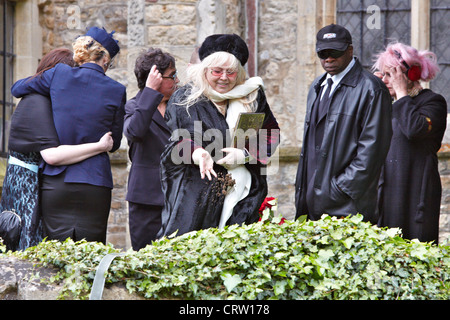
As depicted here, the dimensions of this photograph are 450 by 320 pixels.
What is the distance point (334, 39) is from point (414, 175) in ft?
4.52

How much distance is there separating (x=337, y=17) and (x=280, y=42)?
68 cm

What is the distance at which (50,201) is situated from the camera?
523 centimetres

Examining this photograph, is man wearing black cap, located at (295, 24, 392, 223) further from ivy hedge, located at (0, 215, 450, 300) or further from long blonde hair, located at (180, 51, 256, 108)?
ivy hedge, located at (0, 215, 450, 300)

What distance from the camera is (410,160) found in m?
6.21

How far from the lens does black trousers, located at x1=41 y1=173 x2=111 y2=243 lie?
522 cm

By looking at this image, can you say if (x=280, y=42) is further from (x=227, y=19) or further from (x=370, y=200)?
(x=370, y=200)

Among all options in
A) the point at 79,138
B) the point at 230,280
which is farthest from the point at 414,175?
the point at 230,280

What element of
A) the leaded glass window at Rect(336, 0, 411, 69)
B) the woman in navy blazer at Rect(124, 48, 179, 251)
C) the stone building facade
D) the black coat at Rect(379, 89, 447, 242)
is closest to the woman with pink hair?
the black coat at Rect(379, 89, 447, 242)

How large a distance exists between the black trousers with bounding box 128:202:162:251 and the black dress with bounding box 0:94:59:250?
76cm

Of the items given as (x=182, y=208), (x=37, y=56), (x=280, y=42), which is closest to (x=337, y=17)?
(x=280, y=42)

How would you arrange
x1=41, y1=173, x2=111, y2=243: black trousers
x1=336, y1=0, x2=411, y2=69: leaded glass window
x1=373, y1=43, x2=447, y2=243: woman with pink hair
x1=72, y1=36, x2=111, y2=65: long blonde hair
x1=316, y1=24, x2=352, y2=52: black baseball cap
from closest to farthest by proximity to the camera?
x1=41, y1=173, x2=111, y2=243: black trousers → x1=316, y1=24, x2=352, y2=52: black baseball cap → x1=72, y1=36, x2=111, y2=65: long blonde hair → x1=373, y1=43, x2=447, y2=243: woman with pink hair → x1=336, y1=0, x2=411, y2=69: leaded glass window

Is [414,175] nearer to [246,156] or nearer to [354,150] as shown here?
[354,150]
